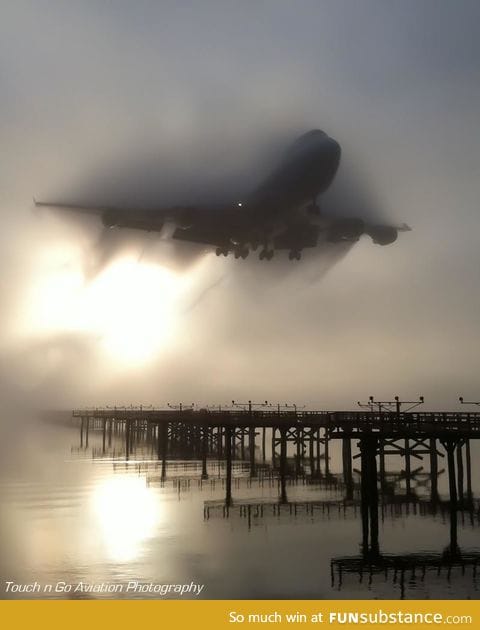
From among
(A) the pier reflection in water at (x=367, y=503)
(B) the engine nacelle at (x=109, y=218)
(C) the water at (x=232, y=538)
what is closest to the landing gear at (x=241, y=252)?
(B) the engine nacelle at (x=109, y=218)

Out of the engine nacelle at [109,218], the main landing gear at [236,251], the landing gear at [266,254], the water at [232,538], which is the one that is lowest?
the water at [232,538]

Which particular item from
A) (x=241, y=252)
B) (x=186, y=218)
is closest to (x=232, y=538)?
(x=186, y=218)

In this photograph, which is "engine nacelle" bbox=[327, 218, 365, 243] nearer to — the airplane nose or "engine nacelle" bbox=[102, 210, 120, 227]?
the airplane nose

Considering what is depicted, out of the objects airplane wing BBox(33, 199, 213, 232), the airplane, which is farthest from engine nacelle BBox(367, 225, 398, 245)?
airplane wing BBox(33, 199, 213, 232)

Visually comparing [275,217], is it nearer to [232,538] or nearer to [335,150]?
[335,150]

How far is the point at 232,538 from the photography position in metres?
47.1

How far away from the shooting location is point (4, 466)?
10969 cm

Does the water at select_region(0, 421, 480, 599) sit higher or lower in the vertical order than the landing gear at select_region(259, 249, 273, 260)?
lower

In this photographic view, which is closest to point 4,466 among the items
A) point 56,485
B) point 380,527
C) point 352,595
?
point 56,485

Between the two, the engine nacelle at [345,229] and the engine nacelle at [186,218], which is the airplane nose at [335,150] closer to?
the engine nacelle at [345,229]

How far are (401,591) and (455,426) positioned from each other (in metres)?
18.7

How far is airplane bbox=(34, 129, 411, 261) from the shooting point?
6838 cm

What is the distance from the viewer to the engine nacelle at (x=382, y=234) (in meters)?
76.1

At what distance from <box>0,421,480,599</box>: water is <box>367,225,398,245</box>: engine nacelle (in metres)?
26.0
